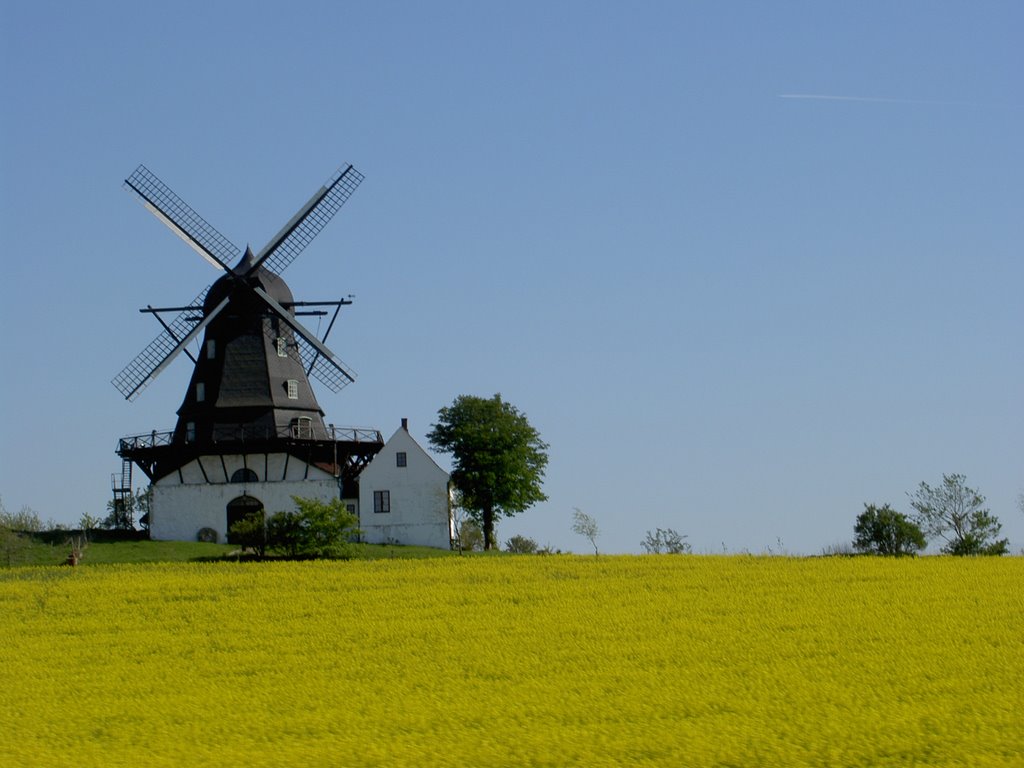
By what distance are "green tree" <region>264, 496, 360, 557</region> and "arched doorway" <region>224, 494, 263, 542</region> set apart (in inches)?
418

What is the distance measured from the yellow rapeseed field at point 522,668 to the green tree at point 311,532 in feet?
32.1

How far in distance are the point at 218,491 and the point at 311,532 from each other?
12683 millimetres

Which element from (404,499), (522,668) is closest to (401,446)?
(404,499)

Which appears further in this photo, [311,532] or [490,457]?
[490,457]

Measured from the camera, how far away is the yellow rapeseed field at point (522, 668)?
1897 centimetres

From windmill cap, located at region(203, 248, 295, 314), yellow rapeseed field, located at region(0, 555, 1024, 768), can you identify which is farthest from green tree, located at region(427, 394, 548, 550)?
yellow rapeseed field, located at region(0, 555, 1024, 768)

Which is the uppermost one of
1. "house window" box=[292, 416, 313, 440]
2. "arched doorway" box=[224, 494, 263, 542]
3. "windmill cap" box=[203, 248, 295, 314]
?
"windmill cap" box=[203, 248, 295, 314]

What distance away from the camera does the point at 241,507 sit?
60.2 m

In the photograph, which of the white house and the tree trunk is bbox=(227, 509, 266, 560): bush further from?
the tree trunk

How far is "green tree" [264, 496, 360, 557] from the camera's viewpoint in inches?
1923

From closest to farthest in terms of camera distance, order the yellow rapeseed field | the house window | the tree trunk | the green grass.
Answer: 1. the yellow rapeseed field
2. the green grass
3. the house window
4. the tree trunk

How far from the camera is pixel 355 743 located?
761 inches

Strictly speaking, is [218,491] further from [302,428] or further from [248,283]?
[248,283]

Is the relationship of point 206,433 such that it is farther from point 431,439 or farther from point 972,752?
point 972,752
